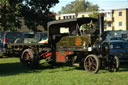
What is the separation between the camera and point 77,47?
11.1m

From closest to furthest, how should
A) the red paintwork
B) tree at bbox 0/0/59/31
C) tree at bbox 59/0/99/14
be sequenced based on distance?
the red paintwork → tree at bbox 0/0/59/31 → tree at bbox 59/0/99/14

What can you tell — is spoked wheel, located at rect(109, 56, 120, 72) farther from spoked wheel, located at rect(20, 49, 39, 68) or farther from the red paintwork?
spoked wheel, located at rect(20, 49, 39, 68)

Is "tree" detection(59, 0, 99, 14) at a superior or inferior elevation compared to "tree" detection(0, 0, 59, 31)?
superior

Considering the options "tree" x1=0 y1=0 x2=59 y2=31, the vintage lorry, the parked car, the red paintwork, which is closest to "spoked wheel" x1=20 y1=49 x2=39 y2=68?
the vintage lorry

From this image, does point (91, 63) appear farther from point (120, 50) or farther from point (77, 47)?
point (120, 50)

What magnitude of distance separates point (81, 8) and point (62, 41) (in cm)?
9799

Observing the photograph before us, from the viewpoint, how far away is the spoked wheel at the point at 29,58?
496 inches

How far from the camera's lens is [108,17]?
220 feet

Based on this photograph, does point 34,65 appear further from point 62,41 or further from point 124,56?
point 124,56

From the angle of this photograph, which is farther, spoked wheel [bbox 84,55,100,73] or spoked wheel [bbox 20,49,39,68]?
spoked wheel [bbox 20,49,39,68]

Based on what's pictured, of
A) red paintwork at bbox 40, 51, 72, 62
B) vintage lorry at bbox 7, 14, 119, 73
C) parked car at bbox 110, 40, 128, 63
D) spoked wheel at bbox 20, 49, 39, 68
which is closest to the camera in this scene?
vintage lorry at bbox 7, 14, 119, 73

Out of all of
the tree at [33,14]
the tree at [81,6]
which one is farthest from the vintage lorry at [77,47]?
the tree at [81,6]

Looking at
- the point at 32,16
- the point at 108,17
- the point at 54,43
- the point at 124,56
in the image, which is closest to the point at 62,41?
the point at 54,43

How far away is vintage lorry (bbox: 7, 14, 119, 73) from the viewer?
1061 cm
